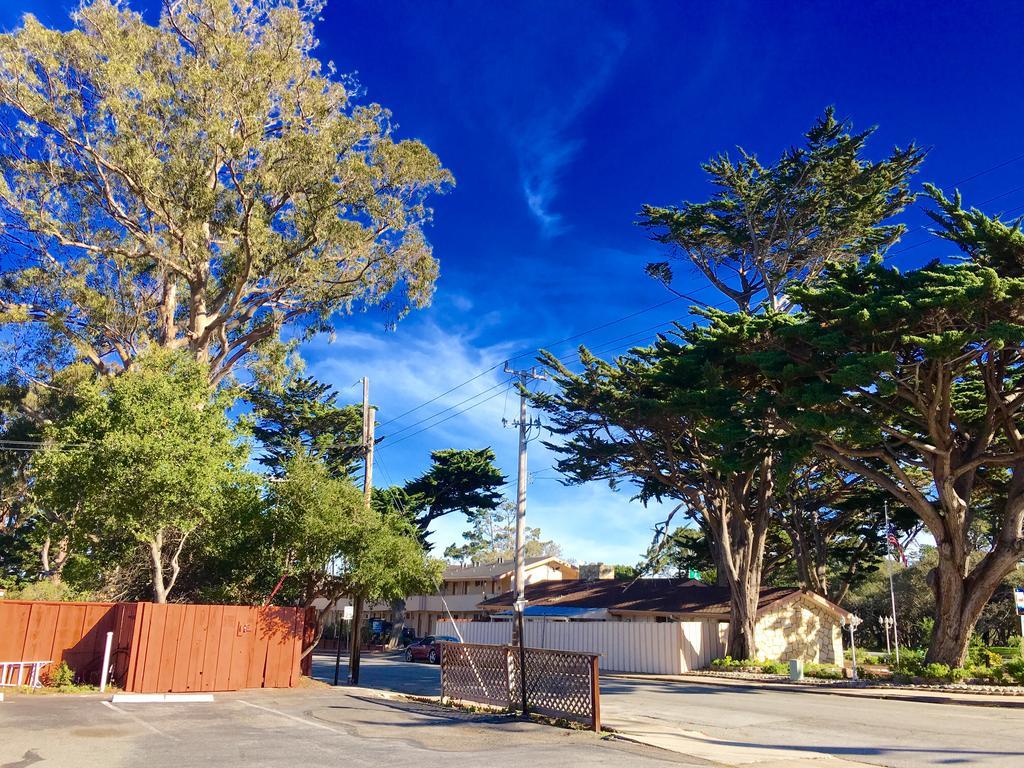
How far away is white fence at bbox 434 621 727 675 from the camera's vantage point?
3212 cm

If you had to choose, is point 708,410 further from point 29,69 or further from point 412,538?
point 29,69

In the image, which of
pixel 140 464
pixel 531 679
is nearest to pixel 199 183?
pixel 140 464

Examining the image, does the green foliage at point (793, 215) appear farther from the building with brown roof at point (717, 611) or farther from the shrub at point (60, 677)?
the shrub at point (60, 677)

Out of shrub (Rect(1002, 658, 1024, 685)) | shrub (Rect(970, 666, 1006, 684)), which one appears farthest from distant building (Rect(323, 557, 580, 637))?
shrub (Rect(1002, 658, 1024, 685))

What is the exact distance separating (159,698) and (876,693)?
1946 centimetres

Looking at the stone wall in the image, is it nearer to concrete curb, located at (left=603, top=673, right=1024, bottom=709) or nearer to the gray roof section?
concrete curb, located at (left=603, top=673, right=1024, bottom=709)

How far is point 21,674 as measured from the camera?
18.4 metres

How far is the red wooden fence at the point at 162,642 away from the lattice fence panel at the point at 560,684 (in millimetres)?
8427

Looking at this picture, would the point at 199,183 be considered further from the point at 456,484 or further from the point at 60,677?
the point at 456,484

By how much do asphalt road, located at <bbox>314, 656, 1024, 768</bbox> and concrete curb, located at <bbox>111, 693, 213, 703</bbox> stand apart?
5.92 m

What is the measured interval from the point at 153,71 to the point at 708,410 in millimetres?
22764

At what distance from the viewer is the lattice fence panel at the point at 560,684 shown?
13.3 m

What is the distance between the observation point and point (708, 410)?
26.2m

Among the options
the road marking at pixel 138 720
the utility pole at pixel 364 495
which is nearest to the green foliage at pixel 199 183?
the utility pole at pixel 364 495
